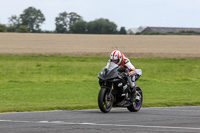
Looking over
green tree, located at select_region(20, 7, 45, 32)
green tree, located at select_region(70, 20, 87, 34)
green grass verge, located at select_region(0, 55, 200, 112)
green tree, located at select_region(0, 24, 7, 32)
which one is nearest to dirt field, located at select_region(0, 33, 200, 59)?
green grass verge, located at select_region(0, 55, 200, 112)

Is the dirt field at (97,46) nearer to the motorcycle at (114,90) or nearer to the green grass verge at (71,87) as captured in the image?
the green grass verge at (71,87)

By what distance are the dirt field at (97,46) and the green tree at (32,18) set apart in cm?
4648

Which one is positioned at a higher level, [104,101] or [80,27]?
[104,101]

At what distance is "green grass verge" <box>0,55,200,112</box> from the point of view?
16.5 meters

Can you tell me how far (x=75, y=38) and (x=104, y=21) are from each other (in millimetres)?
21620

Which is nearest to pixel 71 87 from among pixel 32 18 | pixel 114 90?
pixel 114 90

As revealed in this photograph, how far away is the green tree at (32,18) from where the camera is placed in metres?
124

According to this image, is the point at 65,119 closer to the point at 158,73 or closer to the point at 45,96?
the point at 45,96

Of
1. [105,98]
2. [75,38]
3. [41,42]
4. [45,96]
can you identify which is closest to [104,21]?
[75,38]

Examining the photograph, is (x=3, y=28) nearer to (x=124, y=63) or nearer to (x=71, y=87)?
(x=71, y=87)

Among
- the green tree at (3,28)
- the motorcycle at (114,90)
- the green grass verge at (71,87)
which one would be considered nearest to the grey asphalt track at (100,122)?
the motorcycle at (114,90)

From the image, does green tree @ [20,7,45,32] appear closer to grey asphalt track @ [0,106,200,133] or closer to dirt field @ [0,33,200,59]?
dirt field @ [0,33,200,59]

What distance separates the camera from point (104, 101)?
13133 mm

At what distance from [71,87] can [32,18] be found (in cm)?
10246
